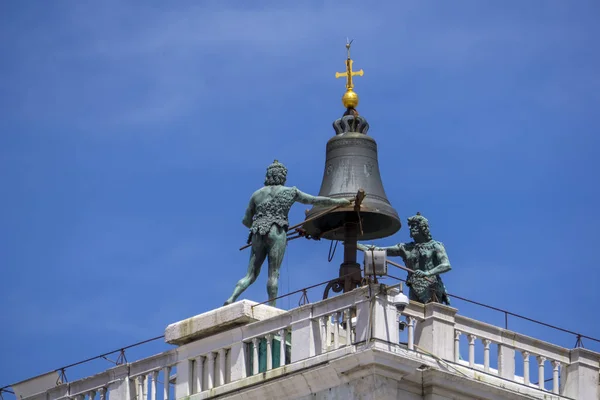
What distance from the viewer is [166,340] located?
33.6 metres

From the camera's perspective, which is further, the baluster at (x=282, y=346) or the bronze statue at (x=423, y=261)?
the bronze statue at (x=423, y=261)

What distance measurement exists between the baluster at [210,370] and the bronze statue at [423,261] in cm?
315

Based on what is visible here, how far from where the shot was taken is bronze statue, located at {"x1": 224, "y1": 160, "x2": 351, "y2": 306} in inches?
1359

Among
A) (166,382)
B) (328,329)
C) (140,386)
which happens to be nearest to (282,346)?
(328,329)

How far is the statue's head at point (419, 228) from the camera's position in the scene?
35500mm

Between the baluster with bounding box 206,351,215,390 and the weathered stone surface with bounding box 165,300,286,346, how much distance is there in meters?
0.35

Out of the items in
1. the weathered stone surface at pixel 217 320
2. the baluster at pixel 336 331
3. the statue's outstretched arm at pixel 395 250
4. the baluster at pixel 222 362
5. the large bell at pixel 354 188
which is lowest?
the baluster at pixel 336 331

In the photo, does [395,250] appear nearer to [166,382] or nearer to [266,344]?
[266,344]

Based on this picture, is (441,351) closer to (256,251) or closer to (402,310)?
(402,310)

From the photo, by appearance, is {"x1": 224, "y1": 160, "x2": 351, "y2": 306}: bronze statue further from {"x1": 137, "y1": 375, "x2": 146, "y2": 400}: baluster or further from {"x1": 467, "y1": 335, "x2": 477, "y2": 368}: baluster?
{"x1": 467, "y1": 335, "x2": 477, "y2": 368}: baluster

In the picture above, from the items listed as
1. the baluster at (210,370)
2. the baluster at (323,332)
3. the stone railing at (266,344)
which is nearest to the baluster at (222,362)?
the stone railing at (266,344)

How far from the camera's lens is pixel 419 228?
35531mm

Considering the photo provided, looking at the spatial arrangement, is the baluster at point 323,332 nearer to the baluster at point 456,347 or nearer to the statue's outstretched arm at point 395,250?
the baluster at point 456,347

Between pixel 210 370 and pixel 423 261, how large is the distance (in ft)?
14.1
